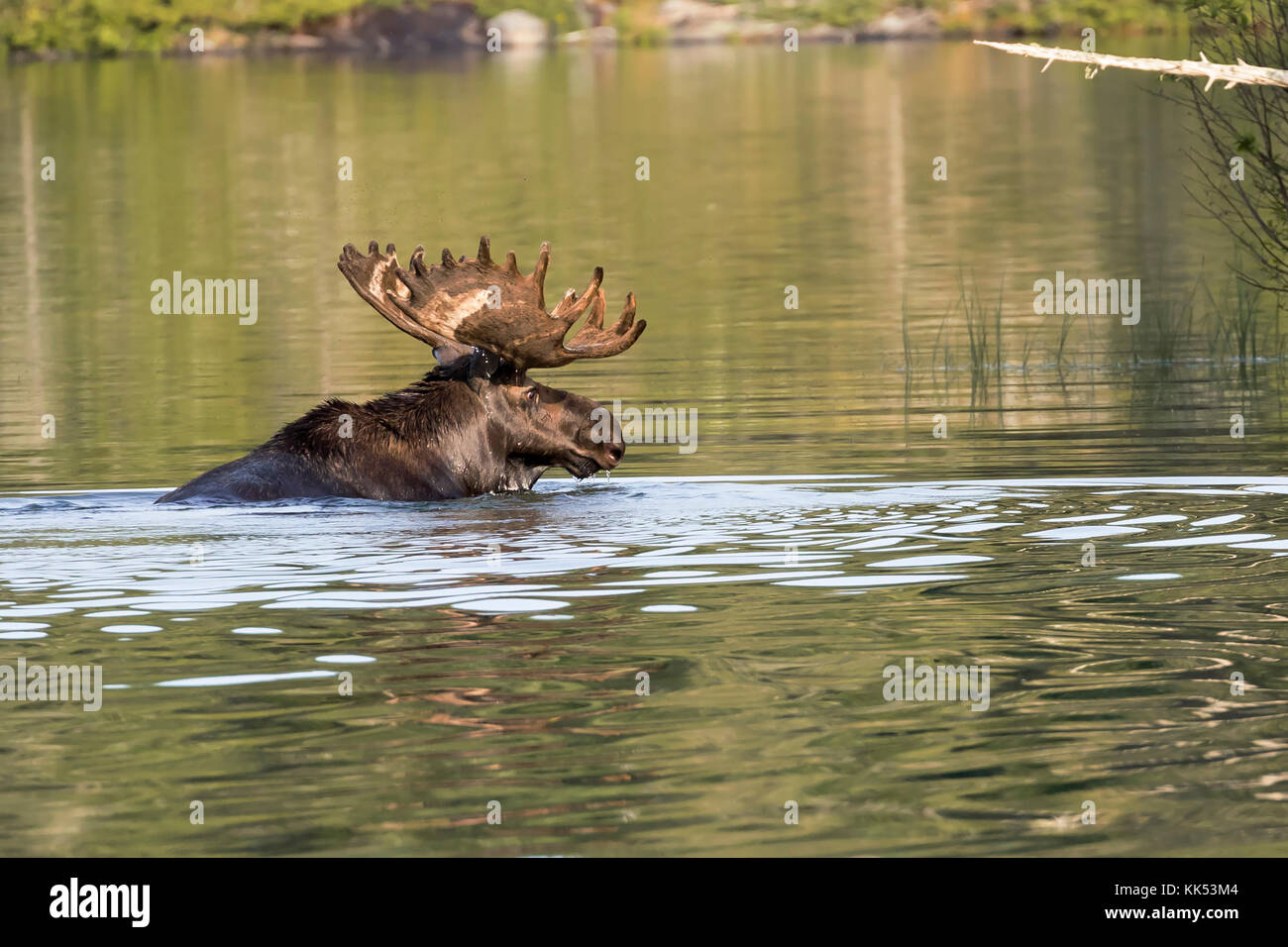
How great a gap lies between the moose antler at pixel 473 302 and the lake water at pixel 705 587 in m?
1.05

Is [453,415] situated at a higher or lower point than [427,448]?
higher

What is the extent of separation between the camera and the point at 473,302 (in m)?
15.7

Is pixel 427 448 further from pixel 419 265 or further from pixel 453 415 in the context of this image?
pixel 419 265

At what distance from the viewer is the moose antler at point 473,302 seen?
15.7 metres

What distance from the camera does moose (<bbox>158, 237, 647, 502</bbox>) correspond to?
609 inches

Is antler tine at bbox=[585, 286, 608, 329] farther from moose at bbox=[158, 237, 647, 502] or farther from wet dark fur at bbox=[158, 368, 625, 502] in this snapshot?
wet dark fur at bbox=[158, 368, 625, 502]

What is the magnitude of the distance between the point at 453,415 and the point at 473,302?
732 millimetres

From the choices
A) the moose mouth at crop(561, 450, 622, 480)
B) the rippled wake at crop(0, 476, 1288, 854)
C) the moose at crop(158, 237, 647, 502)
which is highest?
the moose at crop(158, 237, 647, 502)

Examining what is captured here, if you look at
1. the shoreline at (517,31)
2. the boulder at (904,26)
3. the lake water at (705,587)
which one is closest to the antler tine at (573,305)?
the lake water at (705,587)

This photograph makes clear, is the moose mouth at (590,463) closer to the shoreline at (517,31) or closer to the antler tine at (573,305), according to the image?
the antler tine at (573,305)

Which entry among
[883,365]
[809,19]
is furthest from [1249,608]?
[809,19]

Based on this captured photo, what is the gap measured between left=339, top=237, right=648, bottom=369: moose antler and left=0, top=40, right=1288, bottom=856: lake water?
3.44 feet

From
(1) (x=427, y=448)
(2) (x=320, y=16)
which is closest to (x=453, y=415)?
(1) (x=427, y=448)

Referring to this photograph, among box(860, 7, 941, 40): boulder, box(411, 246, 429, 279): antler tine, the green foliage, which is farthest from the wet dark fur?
box(860, 7, 941, 40): boulder
